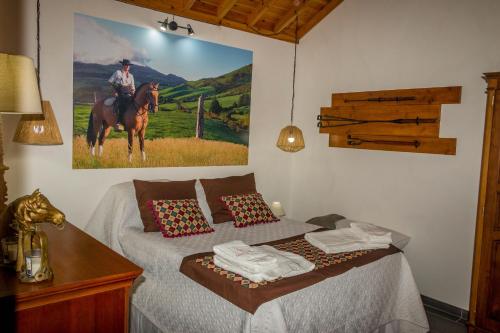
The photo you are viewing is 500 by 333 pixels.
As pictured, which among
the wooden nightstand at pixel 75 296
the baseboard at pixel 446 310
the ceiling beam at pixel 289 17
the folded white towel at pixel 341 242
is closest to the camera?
the wooden nightstand at pixel 75 296

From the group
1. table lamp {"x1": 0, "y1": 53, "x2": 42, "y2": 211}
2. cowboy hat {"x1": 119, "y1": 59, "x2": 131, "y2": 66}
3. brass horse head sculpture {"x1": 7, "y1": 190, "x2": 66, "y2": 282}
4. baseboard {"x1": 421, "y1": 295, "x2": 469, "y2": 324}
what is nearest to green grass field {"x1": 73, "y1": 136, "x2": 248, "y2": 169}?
cowboy hat {"x1": 119, "y1": 59, "x2": 131, "y2": 66}

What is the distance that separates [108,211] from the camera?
3248mm

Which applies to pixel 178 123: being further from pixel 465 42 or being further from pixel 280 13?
pixel 465 42

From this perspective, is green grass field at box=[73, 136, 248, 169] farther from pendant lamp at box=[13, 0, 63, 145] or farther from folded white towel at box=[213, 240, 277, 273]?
folded white towel at box=[213, 240, 277, 273]

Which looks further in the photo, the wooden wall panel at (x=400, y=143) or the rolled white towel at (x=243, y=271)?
the wooden wall panel at (x=400, y=143)

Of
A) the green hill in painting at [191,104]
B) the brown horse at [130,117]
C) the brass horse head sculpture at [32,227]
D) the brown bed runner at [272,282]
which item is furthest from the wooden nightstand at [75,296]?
the green hill in painting at [191,104]

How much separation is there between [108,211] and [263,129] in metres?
2.00

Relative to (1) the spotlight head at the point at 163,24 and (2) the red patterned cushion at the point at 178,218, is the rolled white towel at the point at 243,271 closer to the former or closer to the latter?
(2) the red patterned cushion at the point at 178,218

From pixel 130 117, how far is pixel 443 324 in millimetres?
3213

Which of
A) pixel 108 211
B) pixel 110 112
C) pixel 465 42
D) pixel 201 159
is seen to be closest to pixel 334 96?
pixel 465 42

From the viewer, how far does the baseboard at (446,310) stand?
3205mm

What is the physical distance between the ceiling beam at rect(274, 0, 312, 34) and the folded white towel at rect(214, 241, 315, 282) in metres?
2.73

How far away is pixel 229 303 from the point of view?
2.09m

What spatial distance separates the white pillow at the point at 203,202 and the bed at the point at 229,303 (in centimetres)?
14
